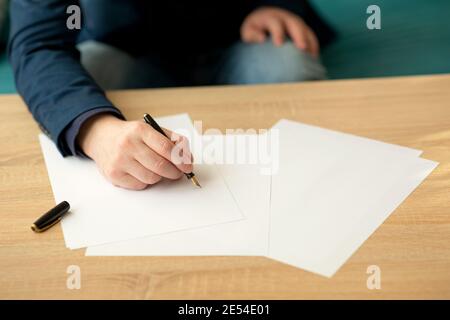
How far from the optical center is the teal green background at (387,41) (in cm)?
134

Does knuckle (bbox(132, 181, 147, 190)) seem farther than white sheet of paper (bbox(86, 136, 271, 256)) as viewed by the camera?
Yes

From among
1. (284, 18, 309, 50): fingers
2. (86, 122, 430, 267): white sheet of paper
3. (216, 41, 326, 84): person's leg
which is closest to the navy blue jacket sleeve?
(86, 122, 430, 267): white sheet of paper

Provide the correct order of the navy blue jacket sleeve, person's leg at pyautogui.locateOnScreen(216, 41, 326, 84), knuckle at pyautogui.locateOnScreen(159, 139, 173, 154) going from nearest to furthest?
knuckle at pyautogui.locateOnScreen(159, 139, 173, 154) < the navy blue jacket sleeve < person's leg at pyautogui.locateOnScreen(216, 41, 326, 84)

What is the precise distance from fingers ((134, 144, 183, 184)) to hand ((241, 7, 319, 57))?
0.53 meters

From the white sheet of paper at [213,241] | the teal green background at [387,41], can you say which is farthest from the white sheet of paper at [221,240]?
the teal green background at [387,41]

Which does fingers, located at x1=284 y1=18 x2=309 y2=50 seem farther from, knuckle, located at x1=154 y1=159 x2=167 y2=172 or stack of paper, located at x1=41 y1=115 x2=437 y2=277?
knuckle, located at x1=154 y1=159 x2=167 y2=172

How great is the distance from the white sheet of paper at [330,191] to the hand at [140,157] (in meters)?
0.14

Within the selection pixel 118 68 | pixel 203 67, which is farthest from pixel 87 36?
pixel 203 67

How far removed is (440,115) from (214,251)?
1.57ft

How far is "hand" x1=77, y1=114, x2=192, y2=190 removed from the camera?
0.73 m

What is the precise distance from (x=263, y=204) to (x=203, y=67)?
666 millimetres

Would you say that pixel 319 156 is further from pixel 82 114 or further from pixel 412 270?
pixel 82 114

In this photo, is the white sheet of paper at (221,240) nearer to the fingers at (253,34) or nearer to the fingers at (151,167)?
the fingers at (151,167)

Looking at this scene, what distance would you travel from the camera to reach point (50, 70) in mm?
926
